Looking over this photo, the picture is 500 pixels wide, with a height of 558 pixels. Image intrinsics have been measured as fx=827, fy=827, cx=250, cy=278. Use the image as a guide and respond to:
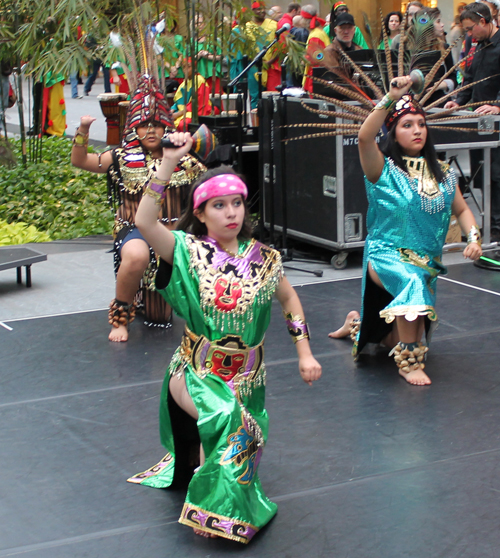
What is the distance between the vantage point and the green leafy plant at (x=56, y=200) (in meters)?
8.35

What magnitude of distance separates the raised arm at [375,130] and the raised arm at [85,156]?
1758mm

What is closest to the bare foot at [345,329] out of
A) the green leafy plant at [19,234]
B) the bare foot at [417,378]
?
the bare foot at [417,378]

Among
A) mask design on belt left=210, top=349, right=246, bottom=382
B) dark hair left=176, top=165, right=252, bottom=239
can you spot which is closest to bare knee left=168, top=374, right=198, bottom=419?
mask design on belt left=210, top=349, right=246, bottom=382

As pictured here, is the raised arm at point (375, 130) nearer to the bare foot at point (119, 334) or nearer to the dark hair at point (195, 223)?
the dark hair at point (195, 223)

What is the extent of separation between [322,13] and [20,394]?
816 cm

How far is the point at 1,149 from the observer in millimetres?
4031

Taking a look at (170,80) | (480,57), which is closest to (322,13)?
(170,80)

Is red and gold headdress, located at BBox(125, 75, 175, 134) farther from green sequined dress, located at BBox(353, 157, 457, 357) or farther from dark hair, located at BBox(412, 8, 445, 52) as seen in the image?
dark hair, located at BBox(412, 8, 445, 52)

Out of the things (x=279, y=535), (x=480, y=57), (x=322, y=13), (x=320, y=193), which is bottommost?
(x=279, y=535)

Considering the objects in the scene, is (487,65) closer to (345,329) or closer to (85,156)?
(345,329)

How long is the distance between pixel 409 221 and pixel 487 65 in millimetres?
3615

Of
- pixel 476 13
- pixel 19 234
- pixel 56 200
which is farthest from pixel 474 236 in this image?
pixel 56 200

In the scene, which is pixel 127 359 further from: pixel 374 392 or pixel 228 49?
pixel 228 49

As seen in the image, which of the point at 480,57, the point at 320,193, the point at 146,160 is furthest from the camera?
the point at 480,57
